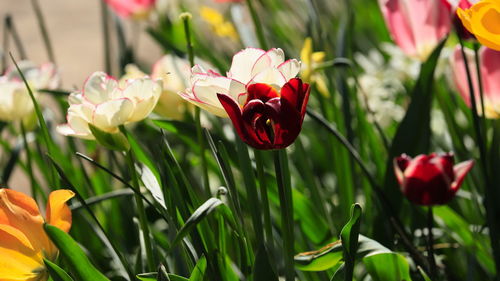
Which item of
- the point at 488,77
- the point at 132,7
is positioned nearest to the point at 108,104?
the point at 488,77

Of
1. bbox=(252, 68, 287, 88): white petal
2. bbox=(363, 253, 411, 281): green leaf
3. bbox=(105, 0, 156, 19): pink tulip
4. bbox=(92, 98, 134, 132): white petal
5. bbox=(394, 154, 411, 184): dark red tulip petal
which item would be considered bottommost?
bbox=(363, 253, 411, 281): green leaf

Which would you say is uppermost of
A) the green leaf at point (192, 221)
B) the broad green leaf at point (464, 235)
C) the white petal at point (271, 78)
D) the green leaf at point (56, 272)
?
the white petal at point (271, 78)

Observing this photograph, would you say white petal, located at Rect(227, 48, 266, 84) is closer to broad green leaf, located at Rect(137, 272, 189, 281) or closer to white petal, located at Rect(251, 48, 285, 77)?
white petal, located at Rect(251, 48, 285, 77)

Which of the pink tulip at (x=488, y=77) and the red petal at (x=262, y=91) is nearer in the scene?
the red petal at (x=262, y=91)

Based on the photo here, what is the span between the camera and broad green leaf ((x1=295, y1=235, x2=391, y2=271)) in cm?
63

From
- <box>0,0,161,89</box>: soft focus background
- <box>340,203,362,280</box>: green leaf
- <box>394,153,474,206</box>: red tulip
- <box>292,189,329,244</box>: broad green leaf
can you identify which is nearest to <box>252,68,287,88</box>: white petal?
<box>340,203,362,280</box>: green leaf

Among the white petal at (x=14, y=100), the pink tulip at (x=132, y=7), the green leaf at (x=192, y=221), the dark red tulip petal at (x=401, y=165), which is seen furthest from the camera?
the pink tulip at (x=132, y=7)

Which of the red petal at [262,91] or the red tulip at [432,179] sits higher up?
the red petal at [262,91]

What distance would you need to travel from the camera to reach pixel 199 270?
0.59 metres

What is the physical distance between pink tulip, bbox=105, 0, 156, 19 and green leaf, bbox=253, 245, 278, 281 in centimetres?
106

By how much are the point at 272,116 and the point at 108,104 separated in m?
0.17

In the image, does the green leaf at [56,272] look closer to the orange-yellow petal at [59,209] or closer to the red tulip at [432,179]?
the orange-yellow petal at [59,209]

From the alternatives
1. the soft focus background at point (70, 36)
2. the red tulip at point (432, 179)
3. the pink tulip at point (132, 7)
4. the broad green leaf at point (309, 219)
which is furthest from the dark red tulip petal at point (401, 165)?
the soft focus background at point (70, 36)

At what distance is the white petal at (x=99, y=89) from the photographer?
66cm
